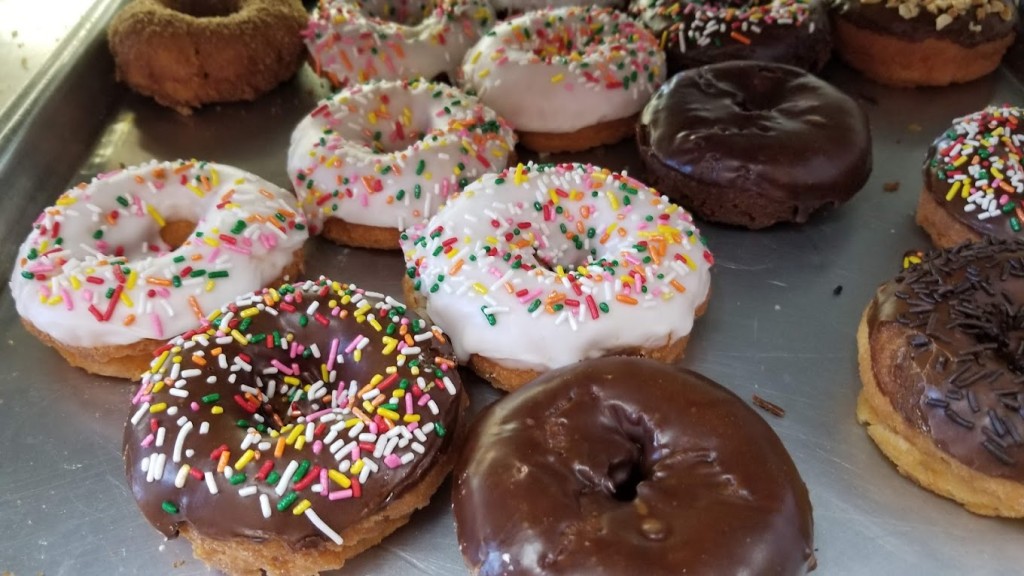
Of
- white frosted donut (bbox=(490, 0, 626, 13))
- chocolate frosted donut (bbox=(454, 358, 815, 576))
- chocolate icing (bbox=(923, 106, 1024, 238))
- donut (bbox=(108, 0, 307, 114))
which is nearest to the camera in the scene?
chocolate frosted donut (bbox=(454, 358, 815, 576))

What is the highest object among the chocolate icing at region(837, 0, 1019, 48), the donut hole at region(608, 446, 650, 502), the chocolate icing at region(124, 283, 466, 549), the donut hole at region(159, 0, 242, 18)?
the donut hole at region(159, 0, 242, 18)

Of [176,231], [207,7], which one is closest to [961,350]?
[176,231]

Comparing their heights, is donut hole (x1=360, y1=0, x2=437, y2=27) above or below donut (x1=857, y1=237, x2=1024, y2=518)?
above

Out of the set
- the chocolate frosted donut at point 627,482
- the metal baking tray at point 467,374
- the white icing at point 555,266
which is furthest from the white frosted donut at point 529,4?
the chocolate frosted donut at point 627,482

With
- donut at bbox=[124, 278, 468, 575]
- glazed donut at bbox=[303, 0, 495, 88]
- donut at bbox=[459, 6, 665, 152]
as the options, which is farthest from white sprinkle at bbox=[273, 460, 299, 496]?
glazed donut at bbox=[303, 0, 495, 88]

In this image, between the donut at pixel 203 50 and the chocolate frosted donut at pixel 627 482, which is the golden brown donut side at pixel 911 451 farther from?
the donut at pixel 203 50

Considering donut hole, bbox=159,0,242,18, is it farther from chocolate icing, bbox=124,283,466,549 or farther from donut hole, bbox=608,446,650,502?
donut hole, bbox=608,446,650,502

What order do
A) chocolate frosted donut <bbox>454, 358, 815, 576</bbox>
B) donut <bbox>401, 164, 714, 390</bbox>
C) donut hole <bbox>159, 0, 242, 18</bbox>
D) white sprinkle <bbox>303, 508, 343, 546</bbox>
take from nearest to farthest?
chocolate frosted donut <bbox>454, 358, 815, 576</bbox> → white sprinkle <bbox>303, 508, 343, 546</bbox> → donut <bbox>401, 164, 714, 390</bbox> → donut hole <bbox>159, 0, 242, 18</bbox>

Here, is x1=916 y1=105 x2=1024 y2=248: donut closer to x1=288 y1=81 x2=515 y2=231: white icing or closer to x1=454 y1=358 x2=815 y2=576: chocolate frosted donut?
x1=454 y1=358 x2=815 y2=576: chocolate frosted donut

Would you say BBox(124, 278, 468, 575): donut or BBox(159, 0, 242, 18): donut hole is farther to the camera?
BBox(159, 0, 242, 18): donut hole
